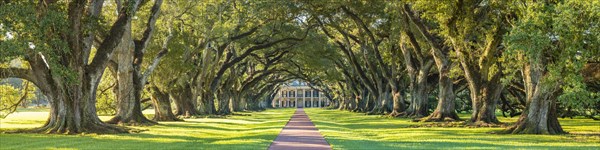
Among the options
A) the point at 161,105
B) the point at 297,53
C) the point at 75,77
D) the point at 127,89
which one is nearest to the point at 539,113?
the point at 75,77

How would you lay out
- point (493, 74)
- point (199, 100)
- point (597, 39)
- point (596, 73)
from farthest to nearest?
point (199, 100) < point (493, 74) < point (596, 73) < point (597, 39)

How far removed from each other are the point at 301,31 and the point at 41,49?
25643 mm

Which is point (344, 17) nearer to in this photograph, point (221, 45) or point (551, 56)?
point (221, 45)

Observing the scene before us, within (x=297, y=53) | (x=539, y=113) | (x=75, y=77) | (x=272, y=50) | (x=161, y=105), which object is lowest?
(x=539, y=113)

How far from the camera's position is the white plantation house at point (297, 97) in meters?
190

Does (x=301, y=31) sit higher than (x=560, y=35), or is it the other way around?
(x=301, y=31)

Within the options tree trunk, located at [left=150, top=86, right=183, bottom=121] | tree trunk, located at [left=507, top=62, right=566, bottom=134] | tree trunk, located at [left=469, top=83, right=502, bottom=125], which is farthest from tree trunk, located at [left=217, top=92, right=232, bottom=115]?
tree trunk, located at [left=507, top=62, right=566, bottom=134]

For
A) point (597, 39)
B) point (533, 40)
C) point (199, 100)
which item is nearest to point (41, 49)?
point (533, 40)

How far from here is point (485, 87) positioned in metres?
28.2

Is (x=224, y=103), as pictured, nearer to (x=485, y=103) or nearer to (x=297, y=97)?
(x=485, y=103)

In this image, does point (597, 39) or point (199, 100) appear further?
point (199, 100)

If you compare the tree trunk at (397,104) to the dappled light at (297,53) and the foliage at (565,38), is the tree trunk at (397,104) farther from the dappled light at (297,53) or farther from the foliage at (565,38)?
the foliage at (565,38)

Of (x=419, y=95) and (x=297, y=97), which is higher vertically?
(x=297, y=97)

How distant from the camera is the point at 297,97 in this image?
191625 millimetres
